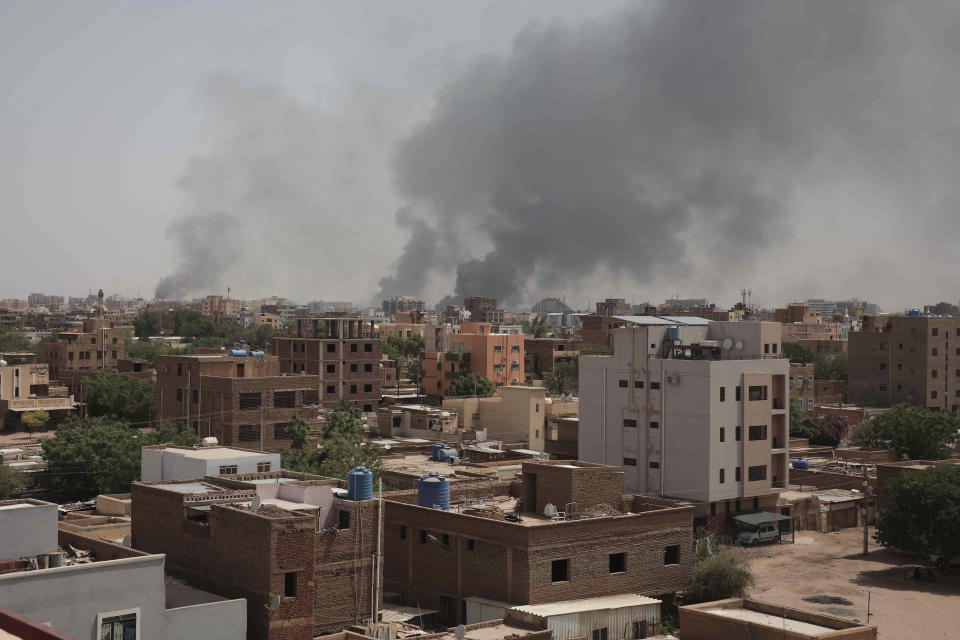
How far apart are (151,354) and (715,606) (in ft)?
342

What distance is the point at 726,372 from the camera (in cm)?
4672

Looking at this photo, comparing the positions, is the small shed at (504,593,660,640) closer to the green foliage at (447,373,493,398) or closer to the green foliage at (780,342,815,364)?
the green foliage at (447,373,493,398)

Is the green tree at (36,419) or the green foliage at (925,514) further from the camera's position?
the green tree at (36,419)

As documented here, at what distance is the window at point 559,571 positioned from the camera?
99.6 feet

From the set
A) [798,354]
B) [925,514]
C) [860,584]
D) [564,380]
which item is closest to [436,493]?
[860,584]

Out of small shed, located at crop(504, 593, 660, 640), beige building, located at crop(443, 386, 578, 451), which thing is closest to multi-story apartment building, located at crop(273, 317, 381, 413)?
beige building, located at crop(443, 386, 578, 451)

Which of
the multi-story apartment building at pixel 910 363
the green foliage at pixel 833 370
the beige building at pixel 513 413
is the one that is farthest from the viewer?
the green foliage at pixel 833 370

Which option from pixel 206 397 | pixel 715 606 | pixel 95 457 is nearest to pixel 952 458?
pixel 715 606

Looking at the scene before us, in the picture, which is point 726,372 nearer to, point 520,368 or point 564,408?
point 564,408

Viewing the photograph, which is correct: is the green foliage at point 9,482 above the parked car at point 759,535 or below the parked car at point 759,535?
above

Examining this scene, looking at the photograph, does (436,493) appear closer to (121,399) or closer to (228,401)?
(228,401)

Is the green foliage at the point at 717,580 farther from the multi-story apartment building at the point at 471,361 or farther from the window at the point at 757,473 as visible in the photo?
the multi-story apartment building at the point at 471,361

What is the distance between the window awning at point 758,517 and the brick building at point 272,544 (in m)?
22.8

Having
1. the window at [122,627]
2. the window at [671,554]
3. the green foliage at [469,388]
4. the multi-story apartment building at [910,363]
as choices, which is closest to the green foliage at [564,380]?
the green foliage at [469,388]
